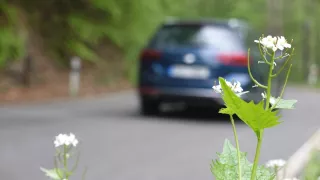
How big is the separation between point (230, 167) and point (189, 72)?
8.95 metres

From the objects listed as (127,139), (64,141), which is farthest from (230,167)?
(127,139)

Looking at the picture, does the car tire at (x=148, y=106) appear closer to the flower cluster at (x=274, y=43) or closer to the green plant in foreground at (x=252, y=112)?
the green plant in foreground at (x=252, y=112)

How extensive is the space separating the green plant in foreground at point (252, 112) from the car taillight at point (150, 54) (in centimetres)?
919

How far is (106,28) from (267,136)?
433 inches

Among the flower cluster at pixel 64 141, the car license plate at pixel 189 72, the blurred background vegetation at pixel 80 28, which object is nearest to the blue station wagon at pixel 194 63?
the car license plate at pixel 189 72

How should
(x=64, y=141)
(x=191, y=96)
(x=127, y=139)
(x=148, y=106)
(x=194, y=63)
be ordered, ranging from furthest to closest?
(x=148, y=106) → (x=194, y=63) → (x=191, y=96) → (x=127, y=139) → (x=64, y=141)

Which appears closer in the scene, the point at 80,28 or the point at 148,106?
the point at 148,106

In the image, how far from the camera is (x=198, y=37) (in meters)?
11.2

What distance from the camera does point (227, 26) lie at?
11352 millimetres

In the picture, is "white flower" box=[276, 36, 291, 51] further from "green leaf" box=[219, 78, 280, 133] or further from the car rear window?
the car rear window

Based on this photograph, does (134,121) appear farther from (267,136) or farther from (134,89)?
(134,89)

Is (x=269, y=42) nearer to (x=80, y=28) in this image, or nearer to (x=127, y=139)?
(x=127, y=139)

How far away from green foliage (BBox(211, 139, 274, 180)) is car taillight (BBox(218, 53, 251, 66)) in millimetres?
8799

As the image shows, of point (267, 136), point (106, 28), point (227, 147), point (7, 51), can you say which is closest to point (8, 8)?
point (7, 51)
